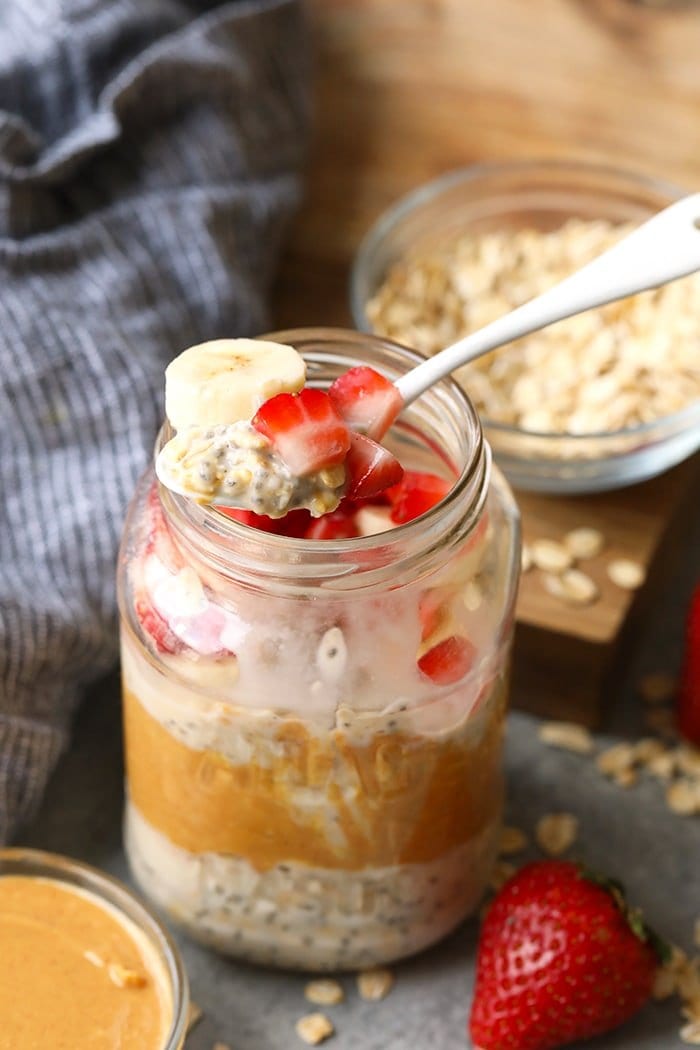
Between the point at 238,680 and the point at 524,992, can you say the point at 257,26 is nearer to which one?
the point at 238,680

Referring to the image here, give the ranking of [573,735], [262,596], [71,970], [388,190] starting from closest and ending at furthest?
[262,596] → [71,970] → [573,735] → [388,190]

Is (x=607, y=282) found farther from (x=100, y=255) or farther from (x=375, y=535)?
(x=100, y=255)

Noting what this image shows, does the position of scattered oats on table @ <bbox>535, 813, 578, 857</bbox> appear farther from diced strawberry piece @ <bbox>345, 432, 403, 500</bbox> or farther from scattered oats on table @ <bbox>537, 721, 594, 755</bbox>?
diced strawberry piece @ <bbox>345, 432, 403, 500</bbox>

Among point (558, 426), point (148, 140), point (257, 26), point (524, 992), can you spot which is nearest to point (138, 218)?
point (148, 140)

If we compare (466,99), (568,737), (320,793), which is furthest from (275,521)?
(466,99)

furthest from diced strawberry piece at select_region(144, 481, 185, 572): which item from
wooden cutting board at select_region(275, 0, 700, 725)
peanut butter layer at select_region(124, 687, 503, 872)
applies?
wooden cutting board at select_region(275, 0, 700, 725)

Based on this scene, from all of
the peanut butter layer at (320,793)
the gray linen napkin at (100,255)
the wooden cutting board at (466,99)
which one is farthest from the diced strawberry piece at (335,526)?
the wooden cutting board at (466,99)
